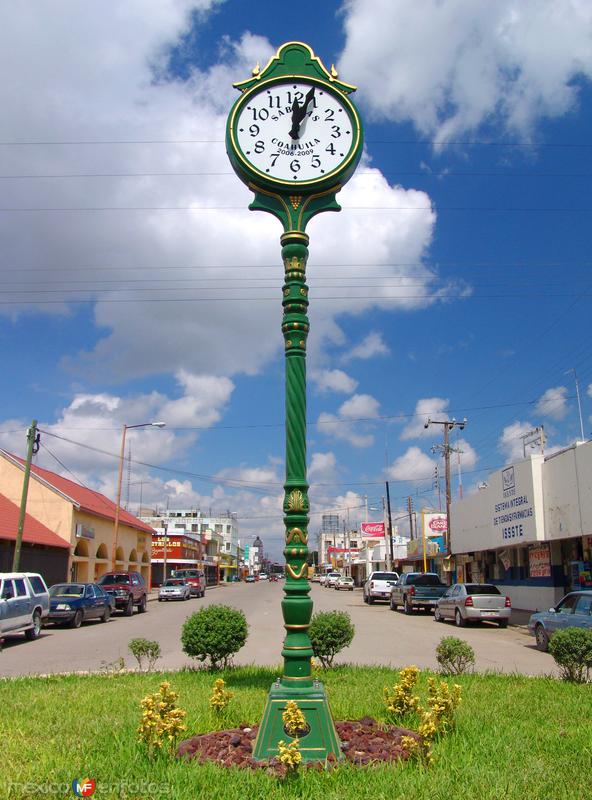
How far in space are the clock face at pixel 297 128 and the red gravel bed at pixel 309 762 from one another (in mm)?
5420

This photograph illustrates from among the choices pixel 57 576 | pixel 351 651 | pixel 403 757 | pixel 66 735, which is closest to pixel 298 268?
pixel 403 757

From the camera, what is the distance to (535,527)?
84.9 feet

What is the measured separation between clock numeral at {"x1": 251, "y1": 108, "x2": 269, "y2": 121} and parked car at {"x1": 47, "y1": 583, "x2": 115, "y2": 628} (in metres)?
20.0

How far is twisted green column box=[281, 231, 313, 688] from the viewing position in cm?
624

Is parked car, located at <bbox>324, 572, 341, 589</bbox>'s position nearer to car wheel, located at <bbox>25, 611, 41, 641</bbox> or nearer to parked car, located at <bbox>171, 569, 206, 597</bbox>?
parked car, located at <bbox>171, 569, 206, 597</bbox>

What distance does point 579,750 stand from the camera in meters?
6.01

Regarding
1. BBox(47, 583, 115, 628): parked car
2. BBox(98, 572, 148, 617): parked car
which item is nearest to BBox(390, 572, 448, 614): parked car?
BBox(98, 572, 148, 617): parked car

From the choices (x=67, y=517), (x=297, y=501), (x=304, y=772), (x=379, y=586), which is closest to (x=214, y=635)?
(x=297, y=501)

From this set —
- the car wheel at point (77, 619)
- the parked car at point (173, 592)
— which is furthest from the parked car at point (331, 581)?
the car wheel at point (77, 619)

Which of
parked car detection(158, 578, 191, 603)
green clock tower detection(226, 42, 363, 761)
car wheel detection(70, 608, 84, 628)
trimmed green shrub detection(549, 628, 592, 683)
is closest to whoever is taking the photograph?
green clock tower detection(226, 42, 363, 761)

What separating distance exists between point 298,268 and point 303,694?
3.92m

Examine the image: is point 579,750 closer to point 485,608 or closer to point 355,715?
point 355,715

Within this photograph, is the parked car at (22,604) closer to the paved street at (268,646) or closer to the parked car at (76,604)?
the paved street at (268,646)

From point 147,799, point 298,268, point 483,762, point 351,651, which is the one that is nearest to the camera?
point 147,799
